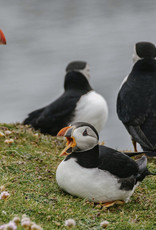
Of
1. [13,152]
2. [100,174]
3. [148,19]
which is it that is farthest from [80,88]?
[148,19]

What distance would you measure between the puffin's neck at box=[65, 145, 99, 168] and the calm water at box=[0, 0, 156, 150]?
30.9 feet

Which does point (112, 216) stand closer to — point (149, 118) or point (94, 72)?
point (149, 118)

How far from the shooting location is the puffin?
4062mm

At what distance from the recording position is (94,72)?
19.9 m

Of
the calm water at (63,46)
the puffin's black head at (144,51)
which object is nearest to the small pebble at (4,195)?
the puffin's black head at (144,51)

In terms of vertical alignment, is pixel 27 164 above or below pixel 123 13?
above

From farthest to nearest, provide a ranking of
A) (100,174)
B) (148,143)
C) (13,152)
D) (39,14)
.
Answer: (39,14) → (148,143) → (13,152) → (100,174)

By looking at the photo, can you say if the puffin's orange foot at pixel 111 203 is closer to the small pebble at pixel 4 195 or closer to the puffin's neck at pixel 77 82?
the small pebble at pixel 4 195

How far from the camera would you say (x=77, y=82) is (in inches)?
328

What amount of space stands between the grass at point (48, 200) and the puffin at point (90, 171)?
10cm

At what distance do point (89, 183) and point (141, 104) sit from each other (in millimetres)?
2208

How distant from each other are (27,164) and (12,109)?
1223 cm

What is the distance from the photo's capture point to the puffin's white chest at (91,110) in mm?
7949

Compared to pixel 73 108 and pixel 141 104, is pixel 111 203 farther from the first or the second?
pixel 73 108
